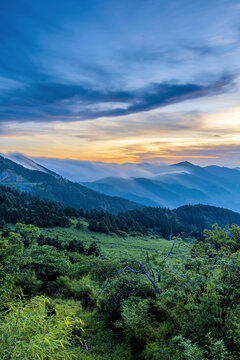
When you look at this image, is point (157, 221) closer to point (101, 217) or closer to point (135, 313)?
point (101, 217)

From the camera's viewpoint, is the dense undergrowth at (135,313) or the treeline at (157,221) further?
the treeline at (157,221)

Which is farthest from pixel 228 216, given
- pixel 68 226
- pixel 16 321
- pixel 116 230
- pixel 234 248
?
pixel 16 321

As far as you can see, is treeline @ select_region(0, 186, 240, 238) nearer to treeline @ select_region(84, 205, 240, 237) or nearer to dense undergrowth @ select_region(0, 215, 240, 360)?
treeline @ select_region(84, 205, 240, 237)

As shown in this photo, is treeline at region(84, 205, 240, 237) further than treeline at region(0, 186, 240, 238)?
Yes

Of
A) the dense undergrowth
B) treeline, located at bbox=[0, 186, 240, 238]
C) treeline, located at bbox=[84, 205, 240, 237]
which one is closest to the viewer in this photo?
the dense undergrowth

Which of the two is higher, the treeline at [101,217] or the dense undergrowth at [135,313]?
the dense undergrowth at [135,313]

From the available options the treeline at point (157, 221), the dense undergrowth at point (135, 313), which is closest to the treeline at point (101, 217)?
the treeline at point (157, 221)

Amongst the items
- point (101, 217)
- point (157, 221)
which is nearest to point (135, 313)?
point (101, 217)

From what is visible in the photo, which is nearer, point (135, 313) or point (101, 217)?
point (135, 313)

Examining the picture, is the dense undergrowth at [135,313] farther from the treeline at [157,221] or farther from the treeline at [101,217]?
the treeline at [157,221]

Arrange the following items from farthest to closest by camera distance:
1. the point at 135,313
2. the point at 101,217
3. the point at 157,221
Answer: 1. the point at 157,221
2. the point at 101,217
3. the point at 135,313

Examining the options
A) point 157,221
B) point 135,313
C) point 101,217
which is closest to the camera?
point 135,313

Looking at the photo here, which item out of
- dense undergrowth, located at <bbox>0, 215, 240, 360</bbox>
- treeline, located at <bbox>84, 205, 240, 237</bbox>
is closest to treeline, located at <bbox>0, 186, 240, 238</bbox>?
treeline, located at <bbox>84, 205, 240, 237</bbox>

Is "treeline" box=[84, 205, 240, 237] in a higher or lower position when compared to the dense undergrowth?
lower
